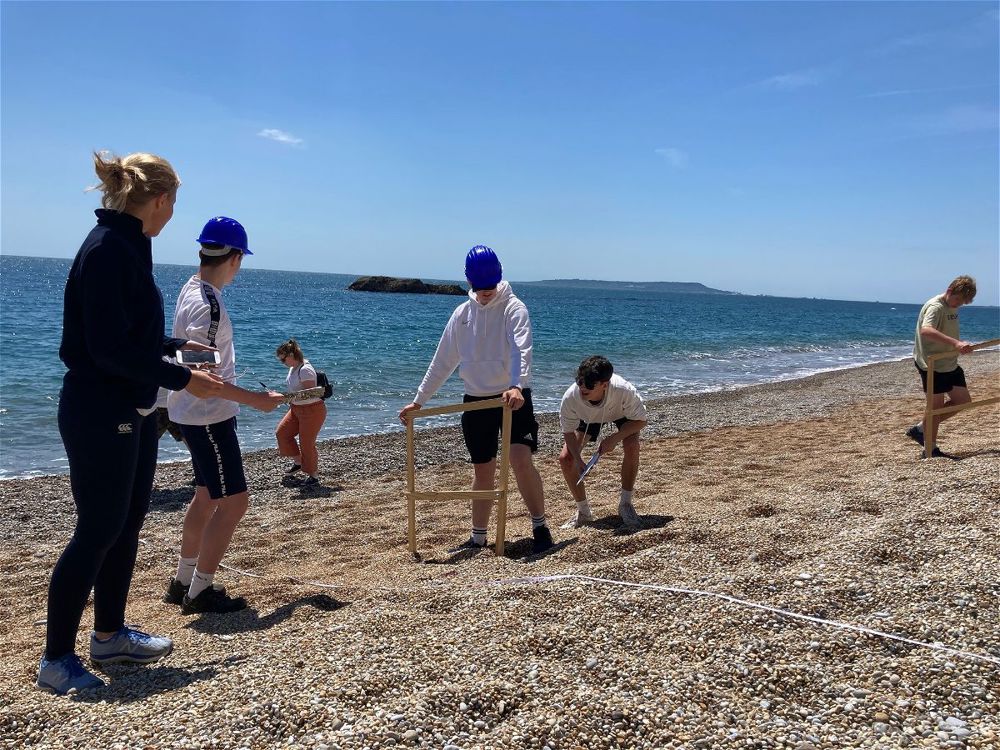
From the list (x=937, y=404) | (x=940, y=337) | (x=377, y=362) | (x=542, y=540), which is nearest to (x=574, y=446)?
(x=542, y=540)

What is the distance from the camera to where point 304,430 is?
870 centimetres

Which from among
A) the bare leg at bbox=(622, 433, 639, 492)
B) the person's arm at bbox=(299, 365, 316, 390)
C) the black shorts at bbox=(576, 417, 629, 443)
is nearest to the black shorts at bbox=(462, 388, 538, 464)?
the black shorts at bbox=(576, 417, 629, 443)

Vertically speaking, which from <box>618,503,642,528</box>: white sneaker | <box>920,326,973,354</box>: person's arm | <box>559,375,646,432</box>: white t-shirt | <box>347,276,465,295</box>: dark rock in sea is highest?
<box>347,276,465,295</box>: dark rock in sea

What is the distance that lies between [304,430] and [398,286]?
102 m

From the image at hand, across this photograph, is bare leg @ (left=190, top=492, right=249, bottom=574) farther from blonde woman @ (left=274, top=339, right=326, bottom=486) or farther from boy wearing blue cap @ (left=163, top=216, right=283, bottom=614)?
blonde woman @ (left=274, top=339, right=326, bottom=486)

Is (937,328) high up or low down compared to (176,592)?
up

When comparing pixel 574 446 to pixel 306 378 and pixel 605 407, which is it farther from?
pixel 306 378

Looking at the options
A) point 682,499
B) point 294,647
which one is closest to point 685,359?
point 682,499

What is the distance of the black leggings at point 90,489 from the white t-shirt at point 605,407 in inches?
126

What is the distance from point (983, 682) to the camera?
9.29ft

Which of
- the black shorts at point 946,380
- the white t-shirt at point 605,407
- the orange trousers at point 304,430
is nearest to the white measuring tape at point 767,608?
the white t-shirt at point 605,407

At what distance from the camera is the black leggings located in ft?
9.78

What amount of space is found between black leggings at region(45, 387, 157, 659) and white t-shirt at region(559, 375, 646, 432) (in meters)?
3.21

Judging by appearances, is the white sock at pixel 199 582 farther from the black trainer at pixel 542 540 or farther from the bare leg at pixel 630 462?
the bare leg at pixel 630 462
